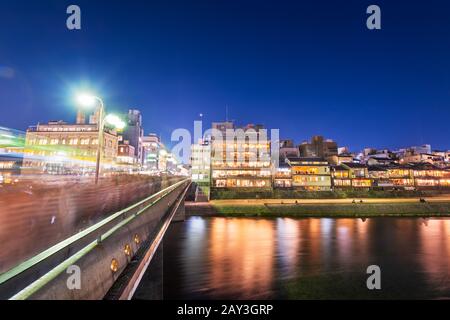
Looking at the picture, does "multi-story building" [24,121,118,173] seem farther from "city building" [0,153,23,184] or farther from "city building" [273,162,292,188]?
"city building" [273,162,292,188]

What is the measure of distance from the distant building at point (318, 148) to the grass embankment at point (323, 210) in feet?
197

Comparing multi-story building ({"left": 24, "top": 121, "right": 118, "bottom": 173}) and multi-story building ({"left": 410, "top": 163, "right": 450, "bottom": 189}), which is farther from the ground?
multi-story building ({"left": 24, "top": 121, "right": 118, "bottom": 173})

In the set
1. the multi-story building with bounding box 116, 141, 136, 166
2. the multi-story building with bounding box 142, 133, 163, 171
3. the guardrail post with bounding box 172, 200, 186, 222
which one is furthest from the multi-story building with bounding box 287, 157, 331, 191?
the multi-story building with bounding box 142, 133, 163, 171

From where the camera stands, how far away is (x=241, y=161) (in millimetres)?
86812

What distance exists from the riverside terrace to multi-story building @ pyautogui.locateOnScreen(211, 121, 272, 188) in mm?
1026

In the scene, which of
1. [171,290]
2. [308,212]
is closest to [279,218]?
[308,212]

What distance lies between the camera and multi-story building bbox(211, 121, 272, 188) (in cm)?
8188

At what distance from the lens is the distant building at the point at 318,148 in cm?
12219

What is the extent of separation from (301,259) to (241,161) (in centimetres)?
6001

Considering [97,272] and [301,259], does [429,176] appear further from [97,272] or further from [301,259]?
[97,272]

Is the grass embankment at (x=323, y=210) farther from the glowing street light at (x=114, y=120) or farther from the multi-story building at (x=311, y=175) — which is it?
the glowing street light at (x=114, y=120)
